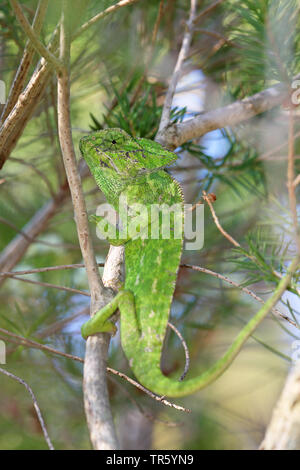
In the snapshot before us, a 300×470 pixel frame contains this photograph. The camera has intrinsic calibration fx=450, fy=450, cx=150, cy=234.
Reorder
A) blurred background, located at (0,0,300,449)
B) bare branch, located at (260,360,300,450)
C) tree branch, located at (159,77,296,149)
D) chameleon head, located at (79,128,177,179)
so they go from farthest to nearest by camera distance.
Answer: blurred background, located at (0,0,300,449), tree branch, located at (159,77,296,149), chameleon head, located at (79,128,177,179), bare branch, located at (260,360,300,450)

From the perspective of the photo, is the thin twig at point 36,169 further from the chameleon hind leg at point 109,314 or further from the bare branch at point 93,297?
the chameleon hind leg at point 109,314

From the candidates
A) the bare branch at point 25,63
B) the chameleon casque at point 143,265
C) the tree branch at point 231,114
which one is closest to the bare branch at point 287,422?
the chameleon casque at point 143,265

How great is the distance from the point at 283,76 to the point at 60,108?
66 cm

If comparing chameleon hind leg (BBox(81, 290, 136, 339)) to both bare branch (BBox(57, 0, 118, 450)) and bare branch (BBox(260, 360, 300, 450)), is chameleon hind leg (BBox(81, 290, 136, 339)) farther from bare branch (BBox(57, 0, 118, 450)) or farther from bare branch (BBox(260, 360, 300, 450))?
bare branch (BBox(260, 360, 300, 450))

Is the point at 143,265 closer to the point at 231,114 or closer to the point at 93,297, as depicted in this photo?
the point at 93,297

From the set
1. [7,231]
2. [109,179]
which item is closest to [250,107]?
[109,179]

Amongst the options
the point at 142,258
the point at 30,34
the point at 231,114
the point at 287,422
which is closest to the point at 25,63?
the point at 30,34

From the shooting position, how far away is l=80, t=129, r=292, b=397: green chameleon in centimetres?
98

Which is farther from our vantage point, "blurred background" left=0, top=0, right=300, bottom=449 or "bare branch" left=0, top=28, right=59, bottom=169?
"blurred background" left=0, top=0, right=300, bottom=449

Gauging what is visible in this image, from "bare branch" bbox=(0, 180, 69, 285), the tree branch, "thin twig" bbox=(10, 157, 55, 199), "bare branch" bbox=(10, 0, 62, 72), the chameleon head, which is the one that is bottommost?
"bare branch" bbox=(0, 180, 69, 285)

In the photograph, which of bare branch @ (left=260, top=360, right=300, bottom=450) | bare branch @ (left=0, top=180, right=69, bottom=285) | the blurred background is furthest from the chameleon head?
bare branch @ (left=0, top=180, right=69, bottom=285)

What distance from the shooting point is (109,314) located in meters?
1.08

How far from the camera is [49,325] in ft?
7.75

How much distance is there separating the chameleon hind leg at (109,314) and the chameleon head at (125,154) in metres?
0.41
